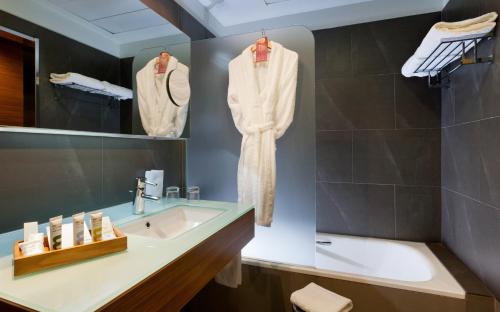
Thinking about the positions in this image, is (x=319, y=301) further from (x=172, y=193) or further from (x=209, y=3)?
(x=209, y=3)

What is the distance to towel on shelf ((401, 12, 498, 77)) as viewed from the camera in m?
1.33

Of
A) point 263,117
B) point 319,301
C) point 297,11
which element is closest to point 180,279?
point 319,301

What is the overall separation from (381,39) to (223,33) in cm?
149

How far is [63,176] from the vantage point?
1199 mm

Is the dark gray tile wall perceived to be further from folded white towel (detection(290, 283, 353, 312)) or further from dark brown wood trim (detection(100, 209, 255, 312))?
folded white towel (detection(290, 283, 353, 312))

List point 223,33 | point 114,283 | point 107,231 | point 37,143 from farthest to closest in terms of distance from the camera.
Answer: point 223,33, point 37,143, point 107,231, point 114,283

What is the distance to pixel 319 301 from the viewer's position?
1290 mm

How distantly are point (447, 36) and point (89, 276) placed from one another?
6.32 feet

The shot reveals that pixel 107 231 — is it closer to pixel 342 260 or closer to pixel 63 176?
pixel 63 176

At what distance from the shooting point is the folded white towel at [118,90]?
1.34 m

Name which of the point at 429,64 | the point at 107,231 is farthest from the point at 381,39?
the point at 107,231

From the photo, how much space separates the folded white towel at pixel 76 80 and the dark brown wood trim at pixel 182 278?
92 centimetres

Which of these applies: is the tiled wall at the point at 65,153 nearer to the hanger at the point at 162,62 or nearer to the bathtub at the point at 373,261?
the hanger at the point at 162,62

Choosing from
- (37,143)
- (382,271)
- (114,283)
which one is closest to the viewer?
(114,283)
